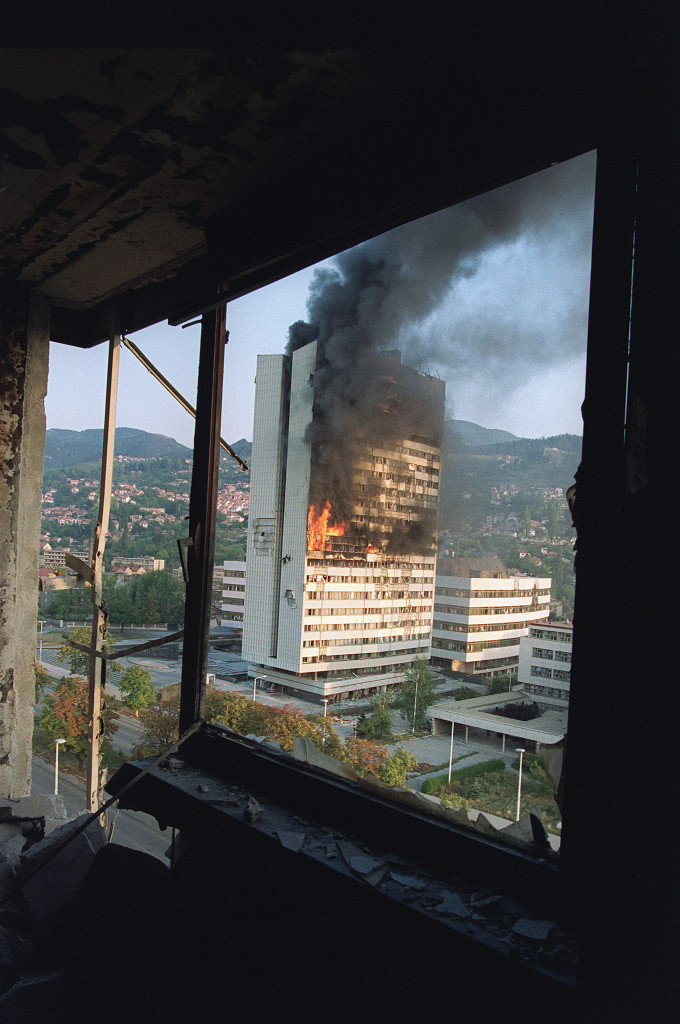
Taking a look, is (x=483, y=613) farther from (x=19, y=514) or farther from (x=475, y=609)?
(x=19, y=514)

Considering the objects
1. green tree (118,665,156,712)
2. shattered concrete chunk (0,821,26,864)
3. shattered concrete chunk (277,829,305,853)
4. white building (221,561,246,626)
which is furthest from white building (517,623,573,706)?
shattered concrete chunk (0,821,26,864)

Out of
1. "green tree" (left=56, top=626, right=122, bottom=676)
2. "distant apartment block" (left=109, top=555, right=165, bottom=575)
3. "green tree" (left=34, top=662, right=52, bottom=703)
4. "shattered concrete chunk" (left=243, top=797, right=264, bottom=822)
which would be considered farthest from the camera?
"green tree" (left=56, top=626, right=122, bottom=676)

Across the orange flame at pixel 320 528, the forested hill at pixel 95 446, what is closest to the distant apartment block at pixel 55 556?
the forested hill at pixel 95 446

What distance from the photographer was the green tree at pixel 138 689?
8.57 ft

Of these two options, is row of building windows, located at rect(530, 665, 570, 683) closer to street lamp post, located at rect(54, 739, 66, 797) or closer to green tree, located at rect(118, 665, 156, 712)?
green tree, located at rect(118, 665, 156, 712)

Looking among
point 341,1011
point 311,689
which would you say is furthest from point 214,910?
point 311,689

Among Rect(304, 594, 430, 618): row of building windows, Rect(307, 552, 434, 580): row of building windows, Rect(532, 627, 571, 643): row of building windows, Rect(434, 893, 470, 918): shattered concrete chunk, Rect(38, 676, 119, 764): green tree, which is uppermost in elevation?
Rect(307, 552, 434, 580): row of building windows

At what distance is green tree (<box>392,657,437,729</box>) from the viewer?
1435mm

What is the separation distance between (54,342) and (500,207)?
8.52 ft

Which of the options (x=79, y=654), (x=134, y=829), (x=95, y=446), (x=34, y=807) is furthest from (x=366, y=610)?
(x=79, y=654)

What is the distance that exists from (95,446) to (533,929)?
325 centimetres

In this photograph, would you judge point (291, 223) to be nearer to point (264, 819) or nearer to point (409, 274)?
point (409, 274)

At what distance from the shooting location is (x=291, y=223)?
1.74 meters

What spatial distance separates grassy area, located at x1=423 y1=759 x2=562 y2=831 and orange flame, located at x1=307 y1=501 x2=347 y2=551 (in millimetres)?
676
